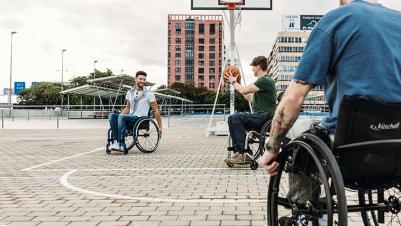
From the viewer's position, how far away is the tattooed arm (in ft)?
7.68

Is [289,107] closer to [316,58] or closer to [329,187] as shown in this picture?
[316,58]

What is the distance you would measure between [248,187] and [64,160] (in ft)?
15.0

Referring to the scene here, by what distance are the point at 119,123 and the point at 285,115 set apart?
7687 mm

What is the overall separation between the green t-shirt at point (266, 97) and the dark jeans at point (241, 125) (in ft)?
0.36

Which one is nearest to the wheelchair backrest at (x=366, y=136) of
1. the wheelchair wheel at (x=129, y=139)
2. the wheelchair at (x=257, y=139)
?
the wheelchair at (x=257, y=139)

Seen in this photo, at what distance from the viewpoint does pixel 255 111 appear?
749cm

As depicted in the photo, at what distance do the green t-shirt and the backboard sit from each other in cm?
718

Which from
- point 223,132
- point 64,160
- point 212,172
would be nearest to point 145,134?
point 64,160

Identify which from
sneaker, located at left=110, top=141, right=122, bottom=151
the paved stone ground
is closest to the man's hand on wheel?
the paved stone ground

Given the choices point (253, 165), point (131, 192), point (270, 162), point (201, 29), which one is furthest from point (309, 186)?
point (201, 29)

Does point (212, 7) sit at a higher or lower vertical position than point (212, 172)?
higher

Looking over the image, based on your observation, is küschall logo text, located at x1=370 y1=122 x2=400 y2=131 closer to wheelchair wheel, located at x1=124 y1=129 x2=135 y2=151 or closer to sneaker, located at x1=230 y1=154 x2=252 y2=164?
sneaker, located at x1=230 y1=154 x2=252 y2=164

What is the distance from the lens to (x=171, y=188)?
5.71 metres

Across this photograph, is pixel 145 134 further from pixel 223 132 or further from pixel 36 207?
pixel 223 132
